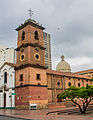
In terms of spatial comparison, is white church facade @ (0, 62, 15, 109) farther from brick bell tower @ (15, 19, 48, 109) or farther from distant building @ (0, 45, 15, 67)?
distant building @ (0, 45, 15, 67)

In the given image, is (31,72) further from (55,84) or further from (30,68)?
(55,84)

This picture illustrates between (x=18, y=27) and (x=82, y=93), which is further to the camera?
(x=18, y=27)

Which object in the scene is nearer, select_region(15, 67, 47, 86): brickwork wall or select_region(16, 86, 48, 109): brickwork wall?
select_region(16, 86, 48, 109): brickwork wall

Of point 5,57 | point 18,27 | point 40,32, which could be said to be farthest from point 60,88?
point 5,57

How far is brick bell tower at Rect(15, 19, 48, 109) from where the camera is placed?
34312 millimetres

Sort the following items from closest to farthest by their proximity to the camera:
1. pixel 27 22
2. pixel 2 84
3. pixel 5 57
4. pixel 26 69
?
pixel 26 69, pixel 27 22, pixel 2 84, pixel 5 57

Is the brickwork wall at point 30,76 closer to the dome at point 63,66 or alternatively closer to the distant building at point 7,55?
the dome at point 63,66

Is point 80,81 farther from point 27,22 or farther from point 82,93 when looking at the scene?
point 82,93

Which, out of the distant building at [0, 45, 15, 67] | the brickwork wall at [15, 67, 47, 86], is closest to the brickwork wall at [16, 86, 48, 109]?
the brickwork wall at [15, 67, 47, 86]

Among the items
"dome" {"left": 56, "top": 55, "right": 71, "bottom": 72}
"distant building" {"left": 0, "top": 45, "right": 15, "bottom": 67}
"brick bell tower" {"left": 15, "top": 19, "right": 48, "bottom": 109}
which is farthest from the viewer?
"distant building" {"left": 0, "top": 45, "right": 15, "bottom": 67}

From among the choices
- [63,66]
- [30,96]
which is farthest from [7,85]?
[63,66]

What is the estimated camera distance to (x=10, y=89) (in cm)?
3912

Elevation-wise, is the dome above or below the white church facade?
above

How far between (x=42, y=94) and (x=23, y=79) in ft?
18.1
